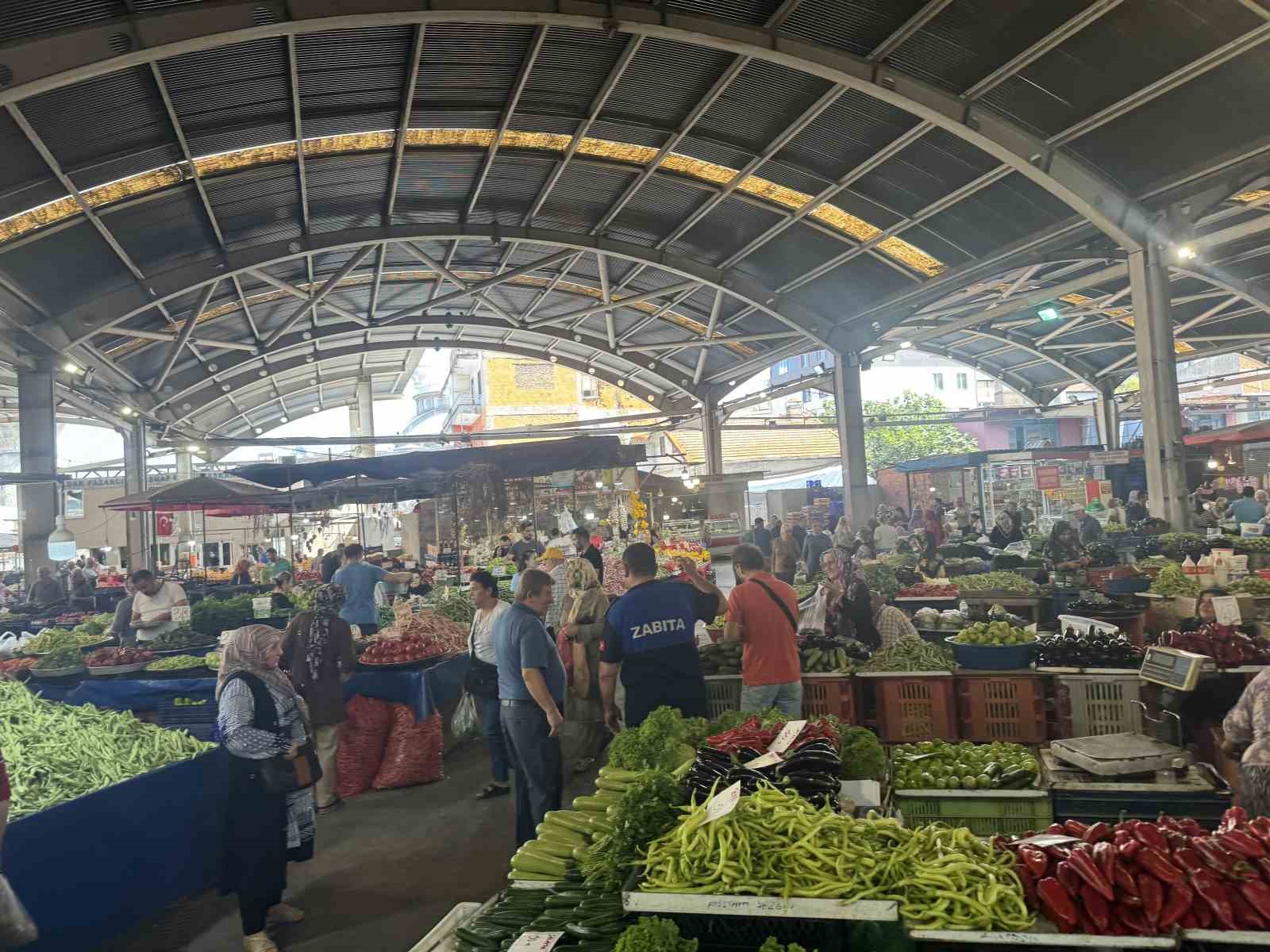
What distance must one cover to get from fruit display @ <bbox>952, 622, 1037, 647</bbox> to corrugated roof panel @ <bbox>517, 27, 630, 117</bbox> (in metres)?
Result: 7.80

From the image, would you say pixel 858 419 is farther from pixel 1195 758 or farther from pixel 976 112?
pixel 1195 758

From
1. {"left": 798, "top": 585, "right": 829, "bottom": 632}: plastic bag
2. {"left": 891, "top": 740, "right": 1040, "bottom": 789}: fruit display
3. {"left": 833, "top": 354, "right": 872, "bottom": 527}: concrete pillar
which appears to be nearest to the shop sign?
{"left": 833, "top": 354, "right": 872, "bottom": 527}: concrete pillar

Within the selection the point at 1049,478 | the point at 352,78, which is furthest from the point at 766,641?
the point at 1049,478

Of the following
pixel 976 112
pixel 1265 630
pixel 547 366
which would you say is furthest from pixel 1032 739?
pixel 547 366

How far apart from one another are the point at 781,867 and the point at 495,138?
491 inches

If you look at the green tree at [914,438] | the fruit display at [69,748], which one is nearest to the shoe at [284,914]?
the fruit display at [69,748]

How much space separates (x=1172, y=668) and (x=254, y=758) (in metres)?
4.66

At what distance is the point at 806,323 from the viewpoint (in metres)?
19.4

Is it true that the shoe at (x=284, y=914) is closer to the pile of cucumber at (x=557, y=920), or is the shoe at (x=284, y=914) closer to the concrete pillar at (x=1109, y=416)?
the pile of cucumber at (x=557, y=920)

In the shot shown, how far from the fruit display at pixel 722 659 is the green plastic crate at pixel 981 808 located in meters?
2.60

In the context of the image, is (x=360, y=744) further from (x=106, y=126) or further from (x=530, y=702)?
(x=106, y=126)

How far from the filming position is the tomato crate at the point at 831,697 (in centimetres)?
589

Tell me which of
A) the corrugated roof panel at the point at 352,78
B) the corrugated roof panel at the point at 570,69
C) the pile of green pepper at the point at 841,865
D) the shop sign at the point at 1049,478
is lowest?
the pile of green pepper at the point at 841,865

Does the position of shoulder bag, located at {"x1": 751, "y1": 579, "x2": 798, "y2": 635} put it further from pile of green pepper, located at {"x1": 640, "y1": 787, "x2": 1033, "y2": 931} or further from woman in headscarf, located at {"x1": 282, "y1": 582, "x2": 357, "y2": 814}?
woman in headscarf, located at {"x1": 282, "y1": 582, "x2": 357, "y2": 814}
